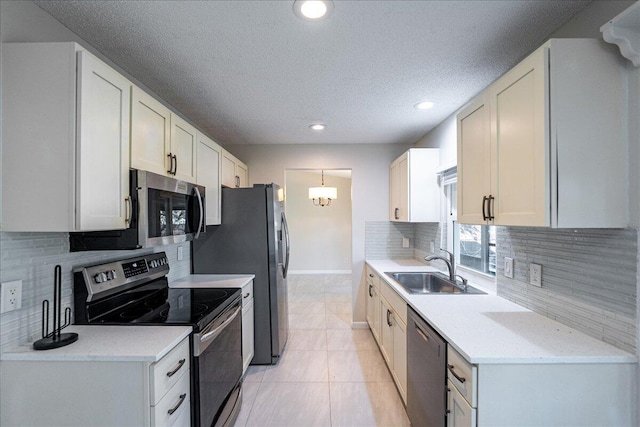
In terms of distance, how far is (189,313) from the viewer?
67.2 inches

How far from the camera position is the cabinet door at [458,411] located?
3.96 ft

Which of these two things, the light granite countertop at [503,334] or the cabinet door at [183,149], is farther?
the cabinet door at [183,149]

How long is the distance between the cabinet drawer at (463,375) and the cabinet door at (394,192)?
2151 millimetres

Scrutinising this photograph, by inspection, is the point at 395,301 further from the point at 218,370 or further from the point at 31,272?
the point at 31,272

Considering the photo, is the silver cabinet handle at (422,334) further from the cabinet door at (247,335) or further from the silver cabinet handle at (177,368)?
the cabinet door at (247,335)

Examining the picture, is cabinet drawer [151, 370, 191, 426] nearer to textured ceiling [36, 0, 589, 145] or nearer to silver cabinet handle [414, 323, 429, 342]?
silver cabinet handle [414, 323, 429, 342]

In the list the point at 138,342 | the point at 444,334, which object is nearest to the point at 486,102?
the point at 444,334

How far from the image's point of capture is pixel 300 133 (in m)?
3.31

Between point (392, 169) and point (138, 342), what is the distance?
122 inches

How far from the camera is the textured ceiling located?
4.43ft

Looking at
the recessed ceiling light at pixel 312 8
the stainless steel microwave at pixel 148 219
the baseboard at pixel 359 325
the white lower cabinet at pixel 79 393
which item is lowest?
the baseboard at pixel 359 325

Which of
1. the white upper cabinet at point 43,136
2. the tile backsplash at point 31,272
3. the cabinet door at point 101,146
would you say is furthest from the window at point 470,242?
the tile backsplash at point 31,272

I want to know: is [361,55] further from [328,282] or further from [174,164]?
[328,282]

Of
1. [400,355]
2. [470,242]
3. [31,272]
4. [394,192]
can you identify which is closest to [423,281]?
[470,242]
